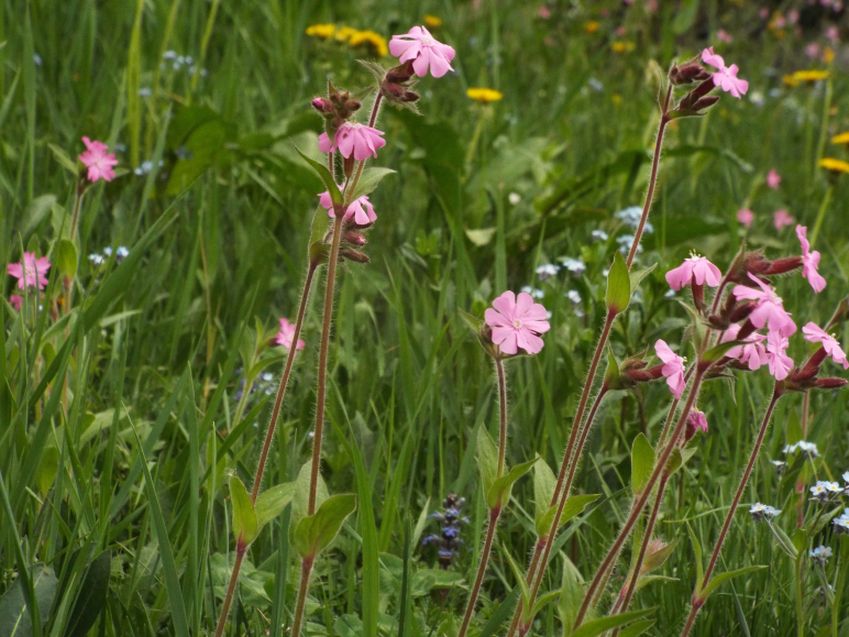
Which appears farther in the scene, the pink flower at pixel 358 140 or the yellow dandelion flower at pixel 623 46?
the yellow dandelion flower at pixel 623 46

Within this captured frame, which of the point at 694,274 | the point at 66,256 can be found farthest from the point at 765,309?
the point at 66,256

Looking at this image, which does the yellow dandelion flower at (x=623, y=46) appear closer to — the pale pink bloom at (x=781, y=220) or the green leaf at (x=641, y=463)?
the pale pink bloom at (x=781, y=220)

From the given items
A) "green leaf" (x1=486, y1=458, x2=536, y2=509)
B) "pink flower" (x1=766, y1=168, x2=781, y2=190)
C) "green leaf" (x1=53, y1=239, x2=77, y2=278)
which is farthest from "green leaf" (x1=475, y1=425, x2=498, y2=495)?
"pink flower" (x1=766, y1=168, x2=781, y2=190)

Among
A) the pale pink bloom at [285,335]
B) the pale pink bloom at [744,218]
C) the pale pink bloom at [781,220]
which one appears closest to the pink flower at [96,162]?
the pale pink bloom at [285,335]

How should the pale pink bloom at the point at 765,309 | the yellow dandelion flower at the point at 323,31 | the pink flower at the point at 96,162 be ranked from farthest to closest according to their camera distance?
the yellow dandelion flower at the point at 323,31
the pink flower at the point at 96,162
the pale pink bloom at the point at 765,309

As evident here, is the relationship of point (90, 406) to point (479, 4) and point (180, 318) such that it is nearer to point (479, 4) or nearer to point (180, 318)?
point (180, 318)

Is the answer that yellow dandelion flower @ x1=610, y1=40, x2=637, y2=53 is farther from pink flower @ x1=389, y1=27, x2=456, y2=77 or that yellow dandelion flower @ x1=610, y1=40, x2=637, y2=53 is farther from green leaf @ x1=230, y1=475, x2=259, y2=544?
green leaf @ x1=230, y1=475, x2=259, y2=544

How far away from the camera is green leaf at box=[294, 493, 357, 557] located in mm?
1131

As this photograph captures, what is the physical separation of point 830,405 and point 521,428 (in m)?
0.51

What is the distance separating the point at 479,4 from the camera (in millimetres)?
5797

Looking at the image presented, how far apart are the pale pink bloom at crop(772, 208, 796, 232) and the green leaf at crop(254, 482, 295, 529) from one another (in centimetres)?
245

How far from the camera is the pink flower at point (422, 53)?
1.14 metres

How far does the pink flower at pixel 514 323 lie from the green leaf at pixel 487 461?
0.12 metres

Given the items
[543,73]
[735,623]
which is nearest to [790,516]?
[735,623]
